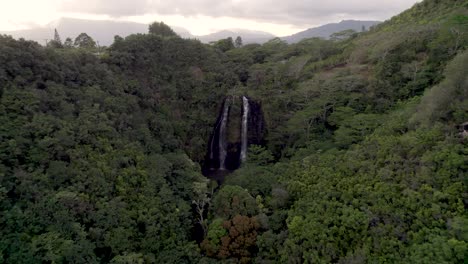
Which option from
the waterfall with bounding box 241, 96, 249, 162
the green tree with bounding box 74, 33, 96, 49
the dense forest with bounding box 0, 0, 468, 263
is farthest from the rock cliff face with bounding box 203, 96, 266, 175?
the green tree with bounding box 74, 33, 96, 49

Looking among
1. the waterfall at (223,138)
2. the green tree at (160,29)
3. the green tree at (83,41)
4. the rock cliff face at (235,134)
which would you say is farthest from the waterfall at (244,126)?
the green tree at (83,41)

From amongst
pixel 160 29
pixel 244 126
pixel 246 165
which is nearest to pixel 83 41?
pixel 160 29

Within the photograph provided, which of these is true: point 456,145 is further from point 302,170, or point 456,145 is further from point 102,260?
point 102,260

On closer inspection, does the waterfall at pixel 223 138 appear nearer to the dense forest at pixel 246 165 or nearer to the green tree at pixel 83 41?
the dense forest at pixel 246 165

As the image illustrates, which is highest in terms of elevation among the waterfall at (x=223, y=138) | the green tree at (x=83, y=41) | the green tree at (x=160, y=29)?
the green tree at (x=160, y=29)

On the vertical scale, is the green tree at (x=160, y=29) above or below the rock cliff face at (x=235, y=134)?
above

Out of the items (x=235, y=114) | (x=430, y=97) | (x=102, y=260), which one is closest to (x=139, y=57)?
(x=235, y=114)

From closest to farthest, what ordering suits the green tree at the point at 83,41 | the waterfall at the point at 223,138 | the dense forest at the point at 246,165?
1. the dense forest at the point at 246,165
2. the waterfall at the point at 223,138
3. the green tree at the point at 83,41
